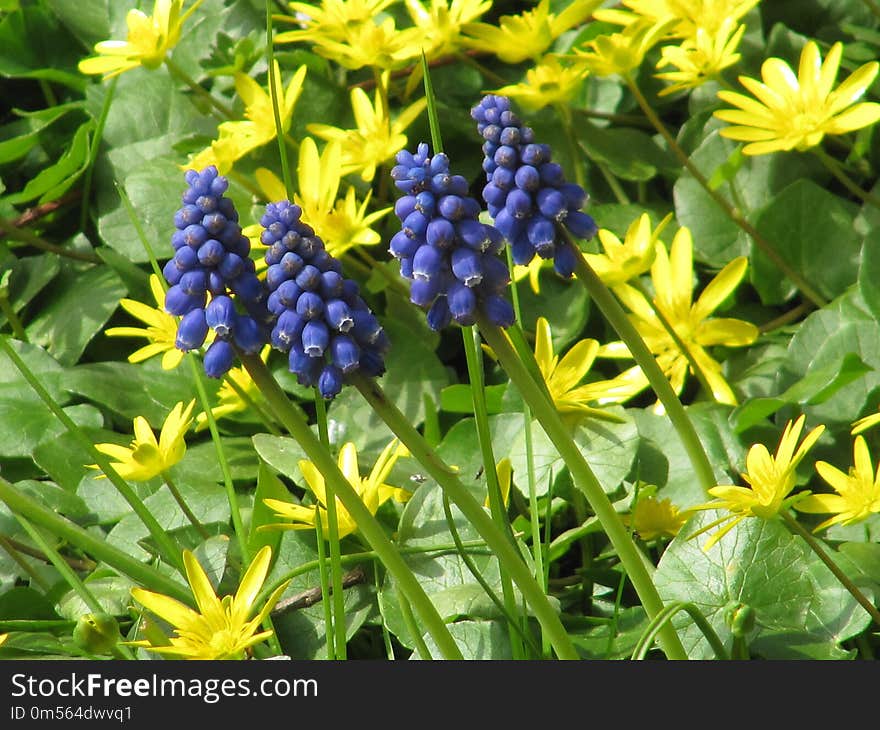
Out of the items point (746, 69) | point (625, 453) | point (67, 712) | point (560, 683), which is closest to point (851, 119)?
point (746, 69)

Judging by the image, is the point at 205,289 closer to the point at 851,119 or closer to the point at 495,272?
the point at 495,272

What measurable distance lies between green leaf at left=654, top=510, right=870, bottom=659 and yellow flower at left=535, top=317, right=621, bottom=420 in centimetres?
29

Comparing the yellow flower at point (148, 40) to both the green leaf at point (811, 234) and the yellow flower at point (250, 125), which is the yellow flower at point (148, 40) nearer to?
the yellow flower at point (250, 125)

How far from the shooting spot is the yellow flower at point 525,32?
2.56 meters

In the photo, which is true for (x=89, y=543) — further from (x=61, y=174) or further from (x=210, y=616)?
(x=61, y=174)

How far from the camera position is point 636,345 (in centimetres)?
164

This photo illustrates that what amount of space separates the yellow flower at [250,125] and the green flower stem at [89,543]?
3.09ft

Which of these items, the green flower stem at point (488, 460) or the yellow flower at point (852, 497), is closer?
the green flower stem at point (488, 460)

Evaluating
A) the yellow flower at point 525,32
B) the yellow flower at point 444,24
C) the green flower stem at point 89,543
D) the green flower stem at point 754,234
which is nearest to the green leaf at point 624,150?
the green flower stem at point 754,234

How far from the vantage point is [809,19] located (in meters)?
2.98

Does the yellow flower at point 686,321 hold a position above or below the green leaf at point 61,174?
below

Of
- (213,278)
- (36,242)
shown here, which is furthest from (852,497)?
(36,242)

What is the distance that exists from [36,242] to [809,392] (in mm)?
1824

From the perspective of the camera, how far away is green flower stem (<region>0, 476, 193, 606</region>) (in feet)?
5.50
